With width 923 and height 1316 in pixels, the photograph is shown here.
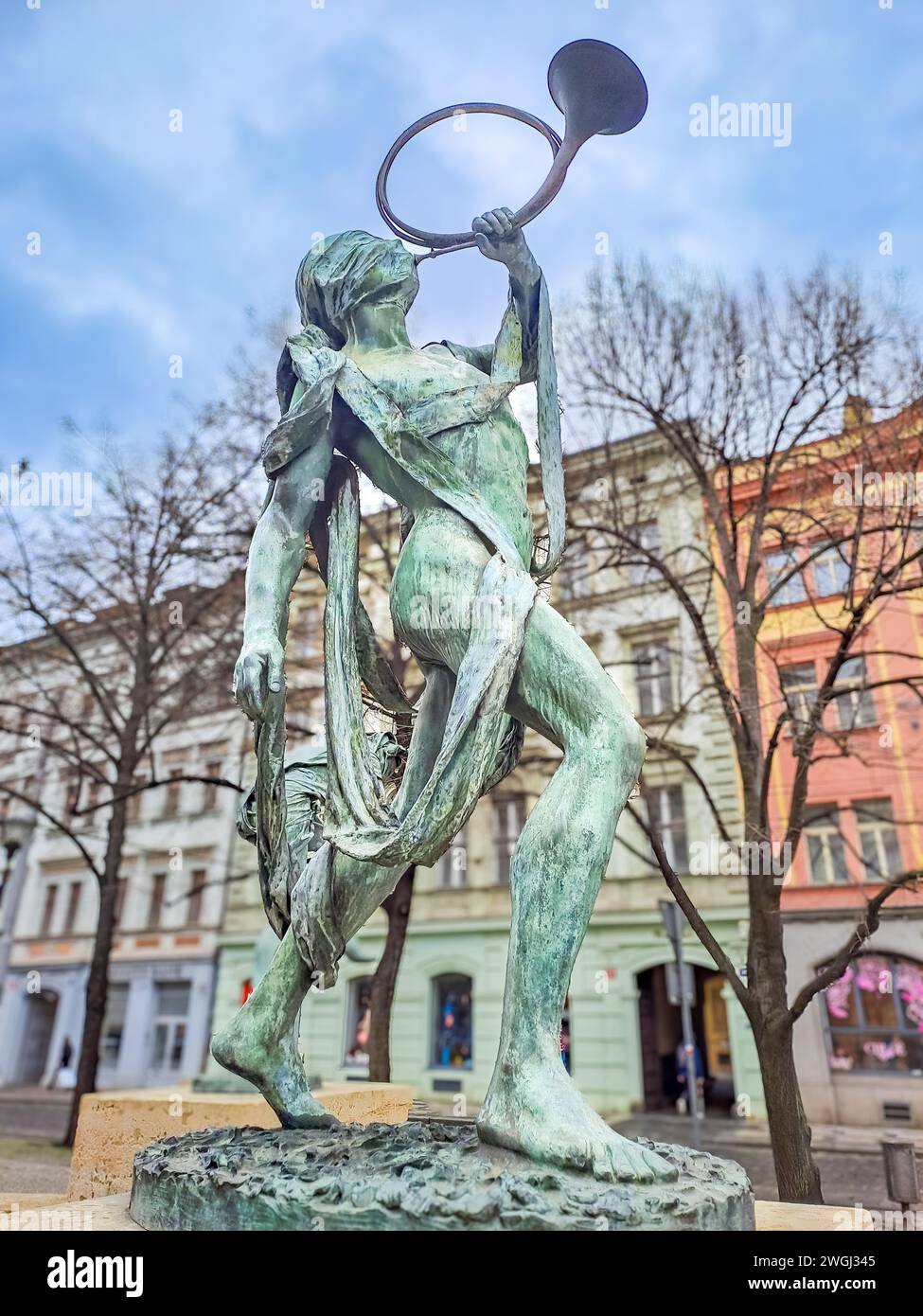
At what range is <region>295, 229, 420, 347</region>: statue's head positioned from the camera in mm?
3076

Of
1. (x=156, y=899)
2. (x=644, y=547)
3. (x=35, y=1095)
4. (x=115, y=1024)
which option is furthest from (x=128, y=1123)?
(x=115, y=1024)

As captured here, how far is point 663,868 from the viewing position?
26.6 feet

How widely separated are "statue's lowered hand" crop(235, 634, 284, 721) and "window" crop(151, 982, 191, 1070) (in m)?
27.2

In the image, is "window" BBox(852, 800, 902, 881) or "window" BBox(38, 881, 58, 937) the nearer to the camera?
"window" BBox(852, 800, 902, 881)

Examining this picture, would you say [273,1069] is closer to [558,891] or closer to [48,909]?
[558,891]

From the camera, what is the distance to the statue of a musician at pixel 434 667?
7.04 feet

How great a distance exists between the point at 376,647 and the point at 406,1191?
167cm

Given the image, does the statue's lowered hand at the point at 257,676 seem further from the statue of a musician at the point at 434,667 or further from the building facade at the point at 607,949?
the building facade at the point at 607,949

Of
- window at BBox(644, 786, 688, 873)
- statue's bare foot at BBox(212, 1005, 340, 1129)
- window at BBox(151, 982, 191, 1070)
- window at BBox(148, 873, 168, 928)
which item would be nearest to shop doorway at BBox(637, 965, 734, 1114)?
window at BBox(644, 786, 688, 873)

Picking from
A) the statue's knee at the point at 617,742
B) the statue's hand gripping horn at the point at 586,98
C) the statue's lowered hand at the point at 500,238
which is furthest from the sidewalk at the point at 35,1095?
the statue's hand gripping horn at the point at 586,98

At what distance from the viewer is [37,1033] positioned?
30594 mm

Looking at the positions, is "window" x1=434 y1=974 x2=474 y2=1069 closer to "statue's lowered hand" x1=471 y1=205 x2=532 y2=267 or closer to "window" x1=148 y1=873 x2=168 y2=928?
"window" x1=148 y1=873 x2=168 y2=928
